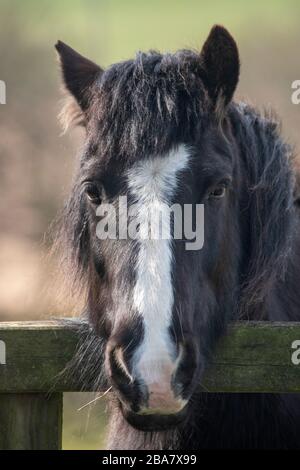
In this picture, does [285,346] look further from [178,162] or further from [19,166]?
[19,166]

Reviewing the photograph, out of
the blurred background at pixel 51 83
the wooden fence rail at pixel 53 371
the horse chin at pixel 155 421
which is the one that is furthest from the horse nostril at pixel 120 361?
the blurred background at pixel 51 83

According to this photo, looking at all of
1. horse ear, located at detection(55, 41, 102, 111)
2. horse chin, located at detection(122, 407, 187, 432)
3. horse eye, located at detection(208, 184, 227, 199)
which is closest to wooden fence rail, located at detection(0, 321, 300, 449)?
horse chin, located at detection(122, 407, 187, 432)

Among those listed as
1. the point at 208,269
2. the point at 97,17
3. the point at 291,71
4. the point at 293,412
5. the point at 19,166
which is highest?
the point at 97,17

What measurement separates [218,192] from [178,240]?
409 millimetres

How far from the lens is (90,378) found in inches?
130

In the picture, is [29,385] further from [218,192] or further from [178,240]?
[218,192]

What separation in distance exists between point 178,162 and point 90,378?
901 millimetres

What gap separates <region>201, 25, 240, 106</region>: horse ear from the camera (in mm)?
3535

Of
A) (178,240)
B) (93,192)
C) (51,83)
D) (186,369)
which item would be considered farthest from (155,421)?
(51,83)

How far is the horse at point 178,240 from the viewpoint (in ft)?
9.48

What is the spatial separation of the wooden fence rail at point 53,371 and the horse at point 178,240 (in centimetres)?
14

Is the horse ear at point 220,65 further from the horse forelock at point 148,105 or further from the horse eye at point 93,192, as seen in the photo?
the horse eye at point 93,192

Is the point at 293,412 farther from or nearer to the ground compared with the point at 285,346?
nearer to the ground

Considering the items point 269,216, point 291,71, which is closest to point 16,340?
point 269,216
